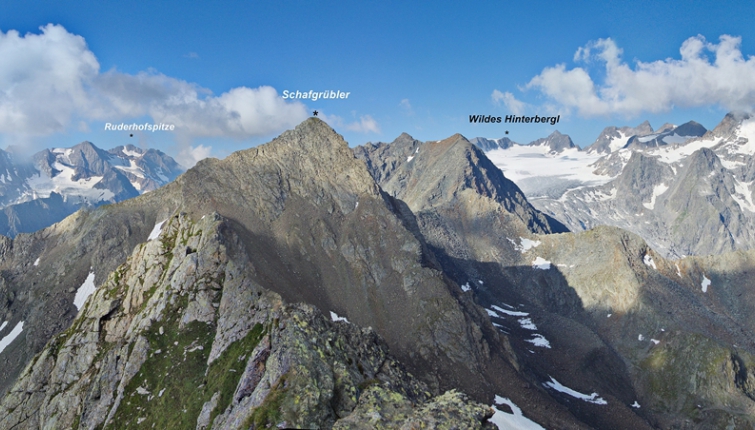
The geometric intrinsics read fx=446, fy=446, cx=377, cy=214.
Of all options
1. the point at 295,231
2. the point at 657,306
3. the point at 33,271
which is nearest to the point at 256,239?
the point at 295,231

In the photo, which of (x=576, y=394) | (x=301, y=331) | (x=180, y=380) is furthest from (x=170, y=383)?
(x=576, y=394)

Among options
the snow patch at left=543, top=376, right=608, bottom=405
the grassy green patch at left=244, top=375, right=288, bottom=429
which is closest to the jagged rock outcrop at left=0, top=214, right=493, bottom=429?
the grassy green patch at left=244, top=375, right=288, bottom=429

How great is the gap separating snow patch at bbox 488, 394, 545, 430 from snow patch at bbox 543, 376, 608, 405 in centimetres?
3269

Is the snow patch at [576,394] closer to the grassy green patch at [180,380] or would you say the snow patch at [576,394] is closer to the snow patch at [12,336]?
the grassy green patch at [180,380]

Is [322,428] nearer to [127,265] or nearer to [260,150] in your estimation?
[127,265]

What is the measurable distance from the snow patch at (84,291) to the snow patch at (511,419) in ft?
399

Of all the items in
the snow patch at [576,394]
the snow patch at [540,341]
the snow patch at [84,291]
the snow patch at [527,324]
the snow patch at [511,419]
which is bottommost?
the snow patch at [576,394]

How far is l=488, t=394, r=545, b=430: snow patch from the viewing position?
3862 inches

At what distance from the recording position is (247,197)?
496 ft

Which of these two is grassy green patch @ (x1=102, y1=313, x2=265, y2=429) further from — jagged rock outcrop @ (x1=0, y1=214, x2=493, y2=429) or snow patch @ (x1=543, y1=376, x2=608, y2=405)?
snow patch @ (x1=543, y1=376, x2=608, y2=405)

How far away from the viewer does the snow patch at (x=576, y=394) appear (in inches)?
5482

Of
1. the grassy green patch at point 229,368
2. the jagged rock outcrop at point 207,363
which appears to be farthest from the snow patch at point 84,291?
the grassy green patch at point 229,368

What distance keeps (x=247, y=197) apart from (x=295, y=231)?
21357 mm

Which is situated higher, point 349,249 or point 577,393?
point 349,249
